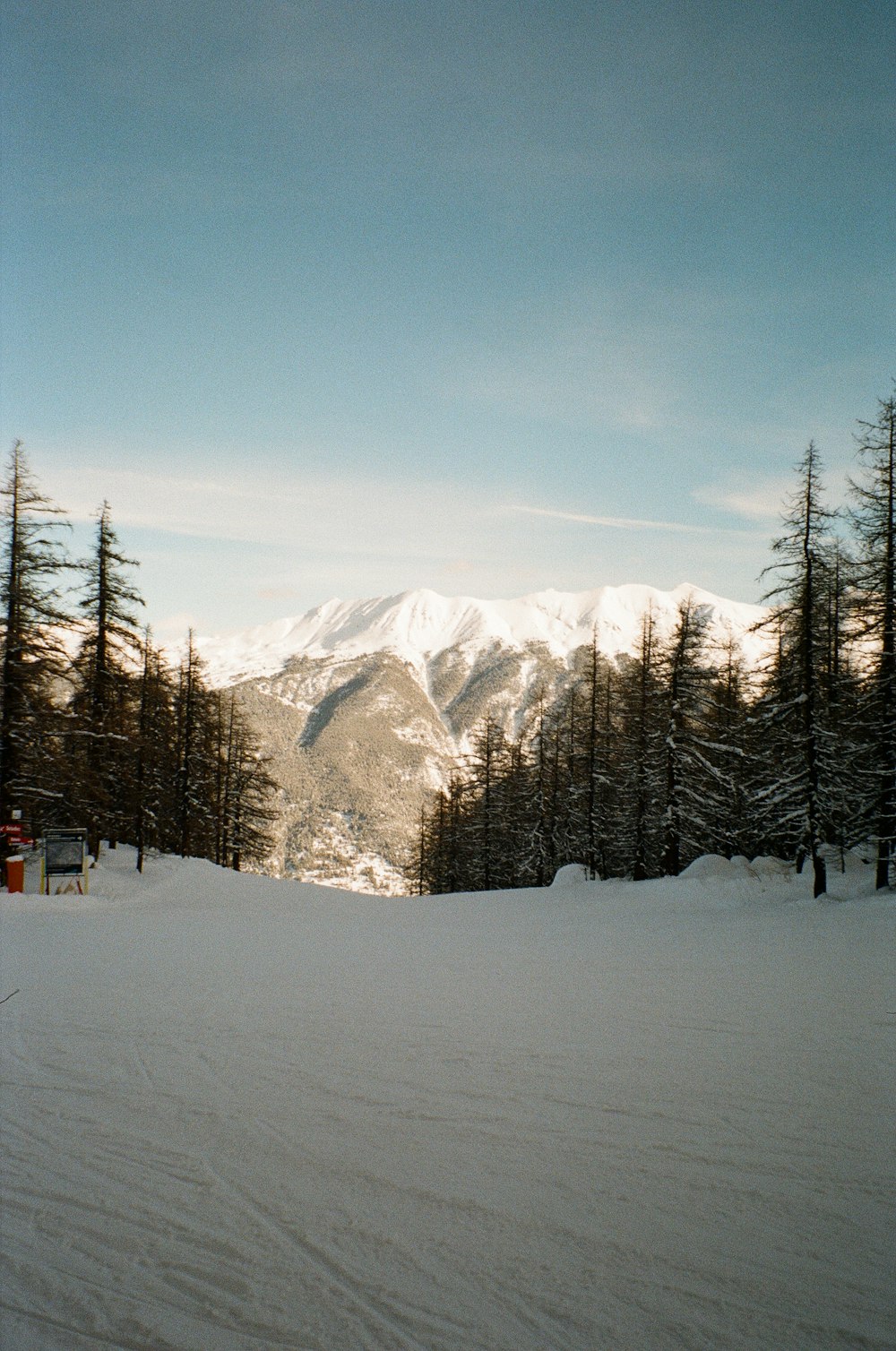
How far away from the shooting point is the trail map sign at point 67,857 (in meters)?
20.9

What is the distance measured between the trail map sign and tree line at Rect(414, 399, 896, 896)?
20.4 metres

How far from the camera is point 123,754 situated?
26625mm

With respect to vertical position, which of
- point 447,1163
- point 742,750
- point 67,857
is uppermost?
point 742,750

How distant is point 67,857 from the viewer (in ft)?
69.5

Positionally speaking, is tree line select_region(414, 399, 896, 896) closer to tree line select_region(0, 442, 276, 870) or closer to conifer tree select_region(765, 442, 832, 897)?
conifer tree select_region(765, 442, 832, 897)

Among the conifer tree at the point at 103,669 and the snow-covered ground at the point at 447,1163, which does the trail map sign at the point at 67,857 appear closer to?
the conifer tree at the point at 103,669

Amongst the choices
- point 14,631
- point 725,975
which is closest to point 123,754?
point 14,631

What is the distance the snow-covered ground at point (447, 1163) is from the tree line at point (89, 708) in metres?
14.3

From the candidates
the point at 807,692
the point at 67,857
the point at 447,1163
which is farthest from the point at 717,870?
the point at 447,1163

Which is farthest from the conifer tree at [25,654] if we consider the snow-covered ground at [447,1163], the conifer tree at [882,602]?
the conifer tree at [882,602]

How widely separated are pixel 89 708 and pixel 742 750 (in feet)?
86.7

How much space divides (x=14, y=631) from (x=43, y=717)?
2.84 metres

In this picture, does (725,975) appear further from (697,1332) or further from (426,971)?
(697,1332)

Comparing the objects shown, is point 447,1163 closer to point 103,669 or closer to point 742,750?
point 103,669
